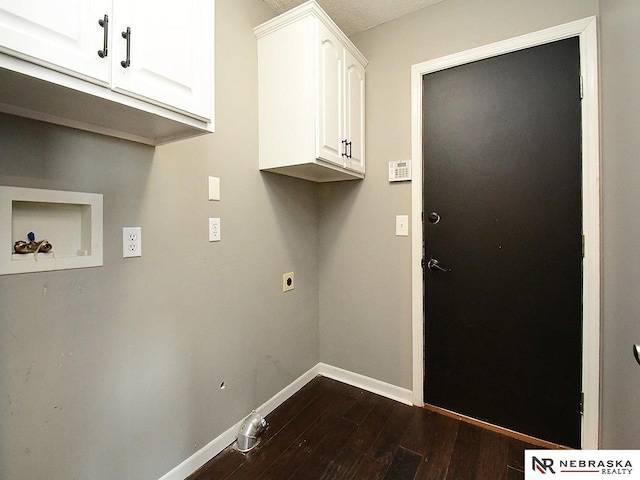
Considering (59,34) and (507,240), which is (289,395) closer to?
(507,240)

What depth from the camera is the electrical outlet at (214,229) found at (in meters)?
1.51

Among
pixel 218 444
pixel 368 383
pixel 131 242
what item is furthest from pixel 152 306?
pixel 368 383

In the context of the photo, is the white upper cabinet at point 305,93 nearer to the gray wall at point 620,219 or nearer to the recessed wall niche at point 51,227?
the recessed wall niche at point 51,227

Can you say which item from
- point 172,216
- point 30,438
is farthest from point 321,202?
point 30,438

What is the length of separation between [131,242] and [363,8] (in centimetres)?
200

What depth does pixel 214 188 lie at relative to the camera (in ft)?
4.98

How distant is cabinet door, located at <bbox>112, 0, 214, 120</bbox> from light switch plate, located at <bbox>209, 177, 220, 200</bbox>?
1.68 ft

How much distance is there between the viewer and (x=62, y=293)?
3.32 ft

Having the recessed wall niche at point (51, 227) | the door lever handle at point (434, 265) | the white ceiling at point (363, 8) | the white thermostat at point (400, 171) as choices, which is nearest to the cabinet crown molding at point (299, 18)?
the white ceiling at point (363, 8)

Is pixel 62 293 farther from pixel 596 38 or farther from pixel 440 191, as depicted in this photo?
pixel 596 38

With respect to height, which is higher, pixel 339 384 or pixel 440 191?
pixel 440 191

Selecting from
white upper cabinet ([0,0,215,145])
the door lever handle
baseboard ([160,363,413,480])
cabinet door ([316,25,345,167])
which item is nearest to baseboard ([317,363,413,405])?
baseboard ([160,363,413,480])

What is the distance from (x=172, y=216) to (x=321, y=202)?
123 centimetres

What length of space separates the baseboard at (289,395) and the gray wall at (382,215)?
6 centimetres
